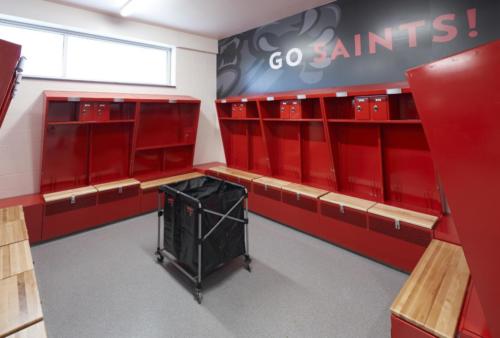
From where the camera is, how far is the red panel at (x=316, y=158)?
3.94m

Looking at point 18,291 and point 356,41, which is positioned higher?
point 356,41

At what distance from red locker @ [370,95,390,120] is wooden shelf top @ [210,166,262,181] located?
215cm

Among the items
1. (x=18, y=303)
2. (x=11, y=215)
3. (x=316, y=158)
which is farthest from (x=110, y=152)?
(x=316, y=158)

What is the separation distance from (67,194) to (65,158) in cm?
64

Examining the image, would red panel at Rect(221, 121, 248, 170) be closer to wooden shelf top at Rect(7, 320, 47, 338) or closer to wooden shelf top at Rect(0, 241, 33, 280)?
wooden shelf top at Rect(0, 241, 33, 280)

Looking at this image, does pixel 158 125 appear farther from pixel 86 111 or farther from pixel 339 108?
pixel 339 108

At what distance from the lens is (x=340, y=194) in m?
3.64

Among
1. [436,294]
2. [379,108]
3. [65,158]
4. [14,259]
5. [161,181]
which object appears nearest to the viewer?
[436,294]

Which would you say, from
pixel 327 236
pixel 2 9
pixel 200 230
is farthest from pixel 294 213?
pixel 2 9

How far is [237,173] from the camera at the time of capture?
4.87 meters

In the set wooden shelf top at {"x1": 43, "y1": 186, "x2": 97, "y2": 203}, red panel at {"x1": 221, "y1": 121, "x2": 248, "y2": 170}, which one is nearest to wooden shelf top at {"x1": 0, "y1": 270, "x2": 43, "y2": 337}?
wooden shelf top at {"x1": 43, "y1": 186, "x2": 97, "y2": 203}

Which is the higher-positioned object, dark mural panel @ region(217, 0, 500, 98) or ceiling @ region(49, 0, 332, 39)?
ceiling @ region(49, 0, 332, 39)

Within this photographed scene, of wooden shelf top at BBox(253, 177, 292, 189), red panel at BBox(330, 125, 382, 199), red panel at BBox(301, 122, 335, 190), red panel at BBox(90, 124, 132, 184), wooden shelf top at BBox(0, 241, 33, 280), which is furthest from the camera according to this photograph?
red panel at BBox(90, 124, 132, 184)

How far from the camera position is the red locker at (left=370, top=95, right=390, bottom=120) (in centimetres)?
297
